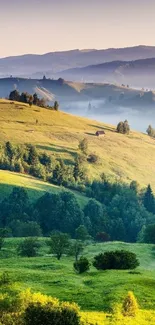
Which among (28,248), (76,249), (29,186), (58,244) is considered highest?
(58,244)

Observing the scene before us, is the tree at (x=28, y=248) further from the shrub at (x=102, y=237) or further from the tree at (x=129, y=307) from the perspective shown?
the shrub at (x=102, y=237)

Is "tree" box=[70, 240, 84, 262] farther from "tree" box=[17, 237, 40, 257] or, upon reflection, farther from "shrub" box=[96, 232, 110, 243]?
"shrub" box=[96, 232, 110, 243]

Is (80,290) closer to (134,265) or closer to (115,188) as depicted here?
(134,265)

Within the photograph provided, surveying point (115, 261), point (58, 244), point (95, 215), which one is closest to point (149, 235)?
point (95, 215)

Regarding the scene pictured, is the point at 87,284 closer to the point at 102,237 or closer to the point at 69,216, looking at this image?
the point at 102,237

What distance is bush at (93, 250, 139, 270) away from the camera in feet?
226

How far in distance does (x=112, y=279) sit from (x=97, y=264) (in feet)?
34.8

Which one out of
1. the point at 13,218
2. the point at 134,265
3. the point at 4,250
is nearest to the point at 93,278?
the point at 134,265

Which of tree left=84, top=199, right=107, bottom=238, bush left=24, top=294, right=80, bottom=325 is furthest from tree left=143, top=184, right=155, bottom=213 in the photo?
bush left=24, top=294, right=80, bottom=325

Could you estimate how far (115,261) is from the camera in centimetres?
6925

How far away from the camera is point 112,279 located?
58.2 metres

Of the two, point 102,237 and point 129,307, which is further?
point 102,237

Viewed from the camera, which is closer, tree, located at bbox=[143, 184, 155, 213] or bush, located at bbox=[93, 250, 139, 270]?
bush, located at bbox=[93, 250, 139, 270]

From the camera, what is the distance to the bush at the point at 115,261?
68.8 meters
